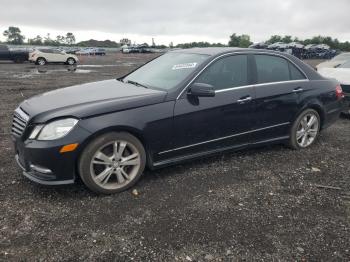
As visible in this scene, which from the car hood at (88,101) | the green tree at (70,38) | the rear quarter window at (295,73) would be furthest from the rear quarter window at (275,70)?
the green tree at (70,38)

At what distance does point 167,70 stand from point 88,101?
1.34m

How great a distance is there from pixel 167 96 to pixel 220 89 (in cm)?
82

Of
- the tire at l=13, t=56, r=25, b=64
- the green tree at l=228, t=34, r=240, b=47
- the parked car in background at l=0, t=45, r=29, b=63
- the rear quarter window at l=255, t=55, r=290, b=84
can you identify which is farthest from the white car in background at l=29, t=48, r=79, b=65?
the green tree at l=228, t=34, r=240, b=47

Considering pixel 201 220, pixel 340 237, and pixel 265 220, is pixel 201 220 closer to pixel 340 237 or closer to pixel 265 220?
pixel 265 220

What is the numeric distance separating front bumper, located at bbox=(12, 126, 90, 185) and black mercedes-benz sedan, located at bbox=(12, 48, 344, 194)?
0.03 ft

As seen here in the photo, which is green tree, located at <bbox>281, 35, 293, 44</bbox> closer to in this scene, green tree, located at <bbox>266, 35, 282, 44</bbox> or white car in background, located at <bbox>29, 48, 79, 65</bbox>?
green tree, located at <bbox>266, 35, 282, 44</bbox>

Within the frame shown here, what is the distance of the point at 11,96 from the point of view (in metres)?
10.7

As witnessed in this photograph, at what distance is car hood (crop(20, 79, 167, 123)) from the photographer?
3838 millimetres

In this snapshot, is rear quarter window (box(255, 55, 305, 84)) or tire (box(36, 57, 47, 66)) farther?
tire (box(36, 57, 47, 66))

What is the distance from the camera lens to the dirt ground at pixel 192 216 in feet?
10.1

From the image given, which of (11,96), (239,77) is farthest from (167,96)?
(11,96)

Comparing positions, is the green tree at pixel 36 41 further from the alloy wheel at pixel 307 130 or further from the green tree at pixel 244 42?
the alloy wheel at pixel 307 130

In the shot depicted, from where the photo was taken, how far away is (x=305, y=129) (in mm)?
5797

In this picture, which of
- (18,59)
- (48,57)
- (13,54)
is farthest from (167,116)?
(18,59)
